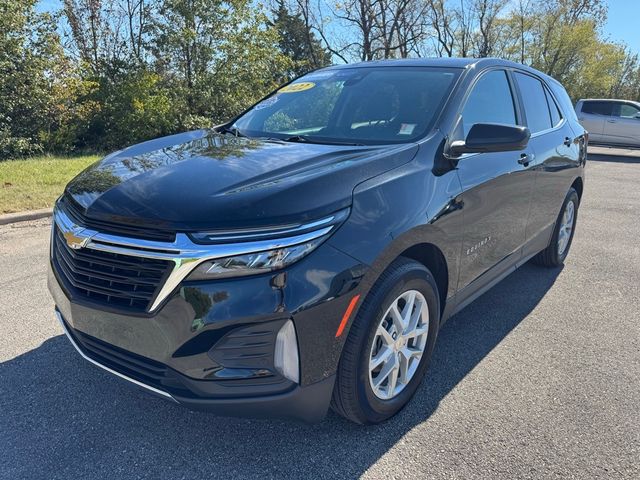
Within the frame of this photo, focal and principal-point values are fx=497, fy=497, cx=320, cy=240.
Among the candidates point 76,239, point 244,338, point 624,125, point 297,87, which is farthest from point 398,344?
point 624,125

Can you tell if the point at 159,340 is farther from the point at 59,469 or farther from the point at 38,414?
the point at 38,414

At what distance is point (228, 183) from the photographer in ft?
7.06

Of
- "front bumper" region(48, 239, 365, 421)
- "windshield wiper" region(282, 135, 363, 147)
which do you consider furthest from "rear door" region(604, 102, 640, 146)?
"front bumper" region(48, 239, 365, 421)

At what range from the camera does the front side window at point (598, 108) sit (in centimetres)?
1738

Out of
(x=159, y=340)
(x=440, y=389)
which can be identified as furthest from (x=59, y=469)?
(x=440, y=389)

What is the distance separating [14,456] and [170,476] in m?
0.75

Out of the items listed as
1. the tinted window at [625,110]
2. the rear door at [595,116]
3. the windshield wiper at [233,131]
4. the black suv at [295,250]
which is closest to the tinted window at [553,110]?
the black suv at [295,250]

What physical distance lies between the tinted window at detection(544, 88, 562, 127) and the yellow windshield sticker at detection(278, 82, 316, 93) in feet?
7.08

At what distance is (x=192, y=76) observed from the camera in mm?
12734

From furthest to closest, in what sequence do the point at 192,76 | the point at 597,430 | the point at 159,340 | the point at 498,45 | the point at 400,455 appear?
1. the point at 498,45
2. the point at 192,76
3. the point at 597,430
4. the point at 400,455
5. the point at 159,340

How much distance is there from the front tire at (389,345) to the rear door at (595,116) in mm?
17900

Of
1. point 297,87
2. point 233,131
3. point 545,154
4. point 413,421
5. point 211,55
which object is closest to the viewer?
point 413,421

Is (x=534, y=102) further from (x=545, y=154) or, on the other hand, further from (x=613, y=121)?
(x=613, y=121)

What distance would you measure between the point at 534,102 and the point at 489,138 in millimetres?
1722
